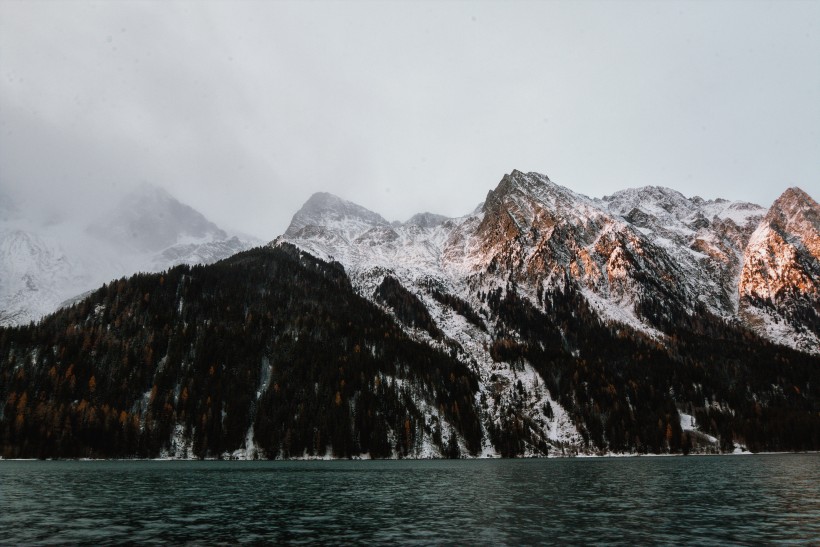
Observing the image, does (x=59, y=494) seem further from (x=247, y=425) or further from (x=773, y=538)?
(x=247, y=425)

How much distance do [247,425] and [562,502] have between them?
516 ft

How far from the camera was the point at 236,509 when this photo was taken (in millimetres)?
45062

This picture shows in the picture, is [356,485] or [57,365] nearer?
[356,485]

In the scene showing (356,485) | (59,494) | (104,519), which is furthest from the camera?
(356,485)

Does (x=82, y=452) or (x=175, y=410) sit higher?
(x=175, y=410)

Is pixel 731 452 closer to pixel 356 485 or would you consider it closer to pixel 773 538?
pixel 356 485

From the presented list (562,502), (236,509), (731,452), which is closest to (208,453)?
(236,509)

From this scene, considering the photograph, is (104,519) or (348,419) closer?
(104,519)

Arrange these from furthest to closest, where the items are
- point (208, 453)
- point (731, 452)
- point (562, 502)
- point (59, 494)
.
Answer: point (731, 452)
point (208, 453)
point (59, 494)
point (562, 502)

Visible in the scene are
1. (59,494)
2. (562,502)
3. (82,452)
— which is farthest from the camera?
(82,452)

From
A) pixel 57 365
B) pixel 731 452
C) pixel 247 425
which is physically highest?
pixel 57 365

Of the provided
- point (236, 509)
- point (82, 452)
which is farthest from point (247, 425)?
point (236, 509)

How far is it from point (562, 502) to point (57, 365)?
193 metres

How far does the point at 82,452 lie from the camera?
154 metres
